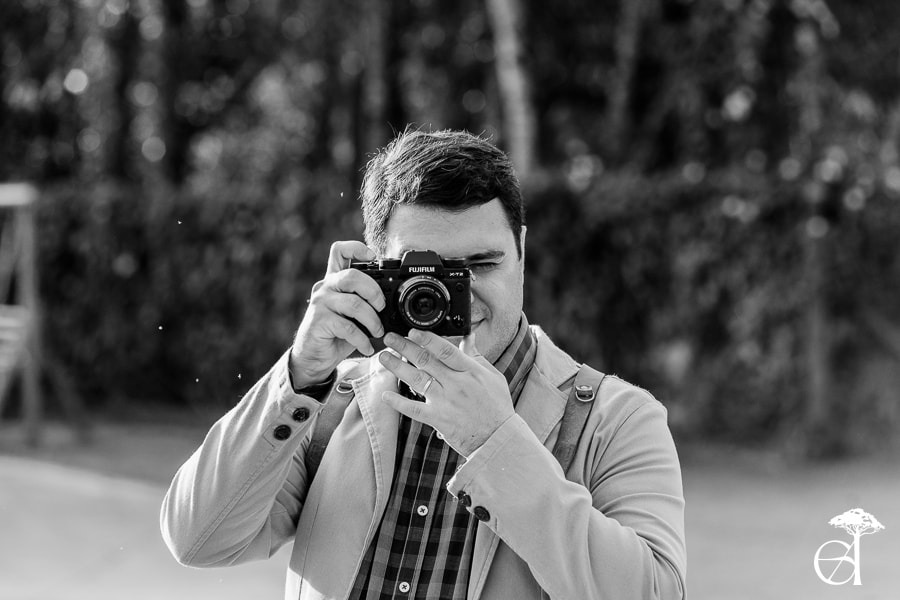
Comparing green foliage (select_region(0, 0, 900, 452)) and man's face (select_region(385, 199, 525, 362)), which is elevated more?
green foliage (select_region(0, 0, 900, 452))

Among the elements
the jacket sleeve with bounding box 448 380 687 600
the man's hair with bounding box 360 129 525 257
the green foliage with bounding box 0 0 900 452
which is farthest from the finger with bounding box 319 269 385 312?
the green foliage with bounding box 0 0 900 452

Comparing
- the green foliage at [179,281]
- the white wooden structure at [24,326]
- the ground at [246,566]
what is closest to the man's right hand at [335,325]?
the ground at [246,566]

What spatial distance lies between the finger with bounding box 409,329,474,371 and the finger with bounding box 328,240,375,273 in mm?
300

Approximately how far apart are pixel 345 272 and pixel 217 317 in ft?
20.5

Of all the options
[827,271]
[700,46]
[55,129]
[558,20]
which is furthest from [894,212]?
[55,129]

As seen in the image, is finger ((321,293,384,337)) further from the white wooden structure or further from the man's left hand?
the white wooden structure

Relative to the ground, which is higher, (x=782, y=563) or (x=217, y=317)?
(x=217, y=317)

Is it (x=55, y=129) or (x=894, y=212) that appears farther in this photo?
(x=55, y=129)

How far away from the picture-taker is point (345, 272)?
2.00 m

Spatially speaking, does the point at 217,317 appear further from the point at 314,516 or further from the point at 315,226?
the point at 314,516

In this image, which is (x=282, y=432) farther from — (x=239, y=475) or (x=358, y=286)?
(x=358, y=286)

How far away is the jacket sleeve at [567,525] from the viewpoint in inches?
68.4

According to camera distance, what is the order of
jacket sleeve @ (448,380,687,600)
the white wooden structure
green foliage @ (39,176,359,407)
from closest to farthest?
jacket sleeve @ (448,380,687,600) < the white wooden structure < green foliage @ (39,176,359,407)

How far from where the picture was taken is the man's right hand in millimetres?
1927
